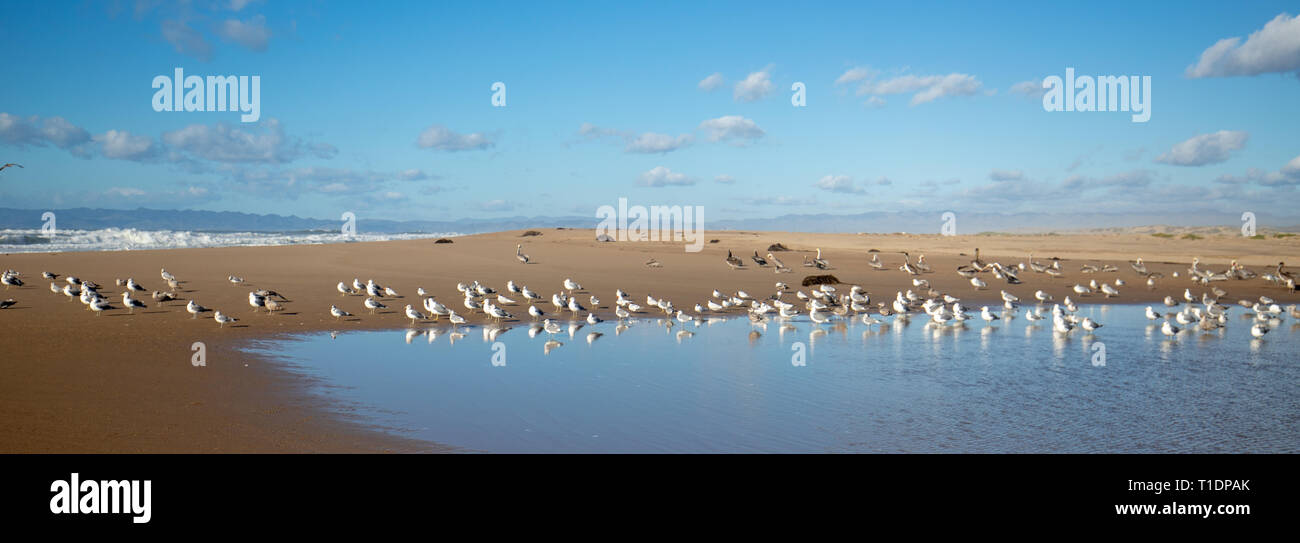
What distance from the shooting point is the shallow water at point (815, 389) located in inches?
340

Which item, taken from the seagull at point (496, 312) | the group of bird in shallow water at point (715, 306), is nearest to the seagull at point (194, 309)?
the group of bird in shallow water at point (715, 306)

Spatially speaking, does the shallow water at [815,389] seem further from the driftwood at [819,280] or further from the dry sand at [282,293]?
the driftwood at [819,280]

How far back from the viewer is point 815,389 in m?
11.2

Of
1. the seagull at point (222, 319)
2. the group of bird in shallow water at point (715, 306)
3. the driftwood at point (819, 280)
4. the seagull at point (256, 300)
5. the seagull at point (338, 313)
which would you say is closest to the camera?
the seagull at point (222, 319)

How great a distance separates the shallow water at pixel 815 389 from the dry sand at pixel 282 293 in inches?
42.9

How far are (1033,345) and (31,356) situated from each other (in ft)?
53.6

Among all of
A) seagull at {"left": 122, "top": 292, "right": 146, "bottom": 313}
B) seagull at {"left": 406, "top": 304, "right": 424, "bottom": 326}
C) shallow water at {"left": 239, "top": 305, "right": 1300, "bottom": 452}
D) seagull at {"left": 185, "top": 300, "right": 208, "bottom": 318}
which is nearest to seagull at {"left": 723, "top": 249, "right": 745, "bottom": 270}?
shallow water at {"left": 239, "top": 305, "right": 1300, "bottom": 452}

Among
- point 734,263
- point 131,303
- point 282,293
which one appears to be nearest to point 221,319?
point 131,303

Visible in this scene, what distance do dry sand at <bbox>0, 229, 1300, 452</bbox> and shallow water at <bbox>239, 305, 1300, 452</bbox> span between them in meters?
1.09

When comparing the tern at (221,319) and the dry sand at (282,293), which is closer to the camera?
the dry sand at (282,293)

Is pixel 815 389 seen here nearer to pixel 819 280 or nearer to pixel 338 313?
pixel 338 313

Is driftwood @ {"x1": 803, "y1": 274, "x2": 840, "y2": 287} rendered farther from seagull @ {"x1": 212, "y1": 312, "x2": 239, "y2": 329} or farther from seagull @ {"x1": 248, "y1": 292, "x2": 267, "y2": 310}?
seagull @ {"x1": 212, "y1": 312, "x2": 239, "y2": 329}
